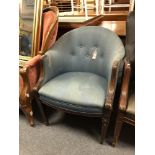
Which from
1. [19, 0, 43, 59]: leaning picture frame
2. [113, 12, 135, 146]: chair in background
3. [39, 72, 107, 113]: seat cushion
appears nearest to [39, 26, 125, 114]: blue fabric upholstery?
[39, 72, 107, 113]: seat cushion

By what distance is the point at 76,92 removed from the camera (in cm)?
157

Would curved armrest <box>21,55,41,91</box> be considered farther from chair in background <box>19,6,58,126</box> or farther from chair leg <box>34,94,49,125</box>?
chair leg <box>34,94,49,125</box>

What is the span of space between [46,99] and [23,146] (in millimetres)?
401

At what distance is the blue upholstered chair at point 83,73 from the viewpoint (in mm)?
1490

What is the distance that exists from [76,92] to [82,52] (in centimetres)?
49

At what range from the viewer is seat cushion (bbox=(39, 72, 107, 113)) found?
1.49m

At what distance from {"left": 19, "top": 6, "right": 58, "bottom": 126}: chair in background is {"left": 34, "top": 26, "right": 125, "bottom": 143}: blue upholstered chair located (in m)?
0.06

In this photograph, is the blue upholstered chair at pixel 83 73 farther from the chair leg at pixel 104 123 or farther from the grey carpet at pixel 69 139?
the grey carpet at pixel 69 139

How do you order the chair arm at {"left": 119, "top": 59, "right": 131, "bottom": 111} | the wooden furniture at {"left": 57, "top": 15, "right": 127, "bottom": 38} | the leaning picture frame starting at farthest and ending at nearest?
the wooden furniture at {"left": 57, "top": 15, "right": 127, "bottom": 38}, the leaning picture frame, the chair arm at {"left": 119, "top": 59, "right": 131, "bottom": 111}

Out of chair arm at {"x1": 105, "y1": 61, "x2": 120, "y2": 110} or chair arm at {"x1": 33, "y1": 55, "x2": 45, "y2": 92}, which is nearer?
chair arm at {"x1": 105, "y1": 61, "x2": 120, "y2": 110}
